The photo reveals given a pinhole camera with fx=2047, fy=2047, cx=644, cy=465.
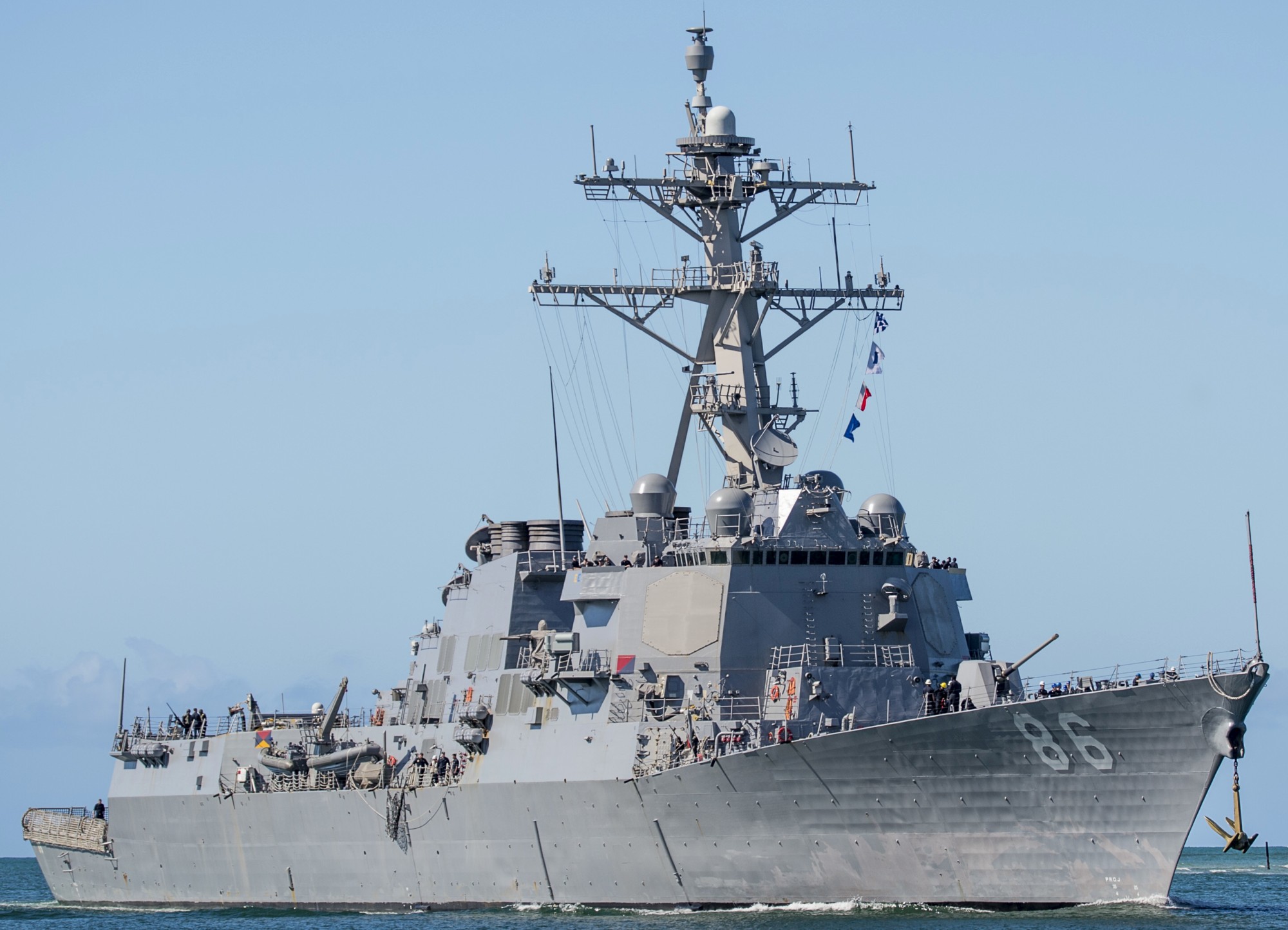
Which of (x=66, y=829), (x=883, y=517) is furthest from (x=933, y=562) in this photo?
(x=66, y=829)

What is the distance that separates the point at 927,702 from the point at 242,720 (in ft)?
55.4

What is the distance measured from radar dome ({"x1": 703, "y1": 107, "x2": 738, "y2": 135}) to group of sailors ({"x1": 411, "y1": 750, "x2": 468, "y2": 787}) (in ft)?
35.3

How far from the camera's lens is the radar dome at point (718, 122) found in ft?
108

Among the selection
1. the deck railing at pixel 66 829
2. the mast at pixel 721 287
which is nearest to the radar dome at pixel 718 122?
the mast at pixel 721 287

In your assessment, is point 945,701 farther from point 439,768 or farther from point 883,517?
point 439,768

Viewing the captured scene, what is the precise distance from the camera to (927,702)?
27.4 m

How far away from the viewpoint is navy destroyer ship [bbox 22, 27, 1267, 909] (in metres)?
25.7

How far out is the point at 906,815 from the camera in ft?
85.8

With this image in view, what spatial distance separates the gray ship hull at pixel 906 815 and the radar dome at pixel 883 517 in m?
5.80

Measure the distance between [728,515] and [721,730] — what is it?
355cm

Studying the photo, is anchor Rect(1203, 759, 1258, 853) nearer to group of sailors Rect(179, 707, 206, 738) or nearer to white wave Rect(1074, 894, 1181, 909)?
white wave Rect(1074, 894, 1181, 909)

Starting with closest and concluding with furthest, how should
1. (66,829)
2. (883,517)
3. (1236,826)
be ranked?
(1236,826) < (883,517) < (66,829)

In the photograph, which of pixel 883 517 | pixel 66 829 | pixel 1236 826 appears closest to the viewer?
pixel 1236 826

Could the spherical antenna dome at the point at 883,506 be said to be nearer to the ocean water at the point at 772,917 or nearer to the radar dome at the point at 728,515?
the radar dome at the point at 728,515
